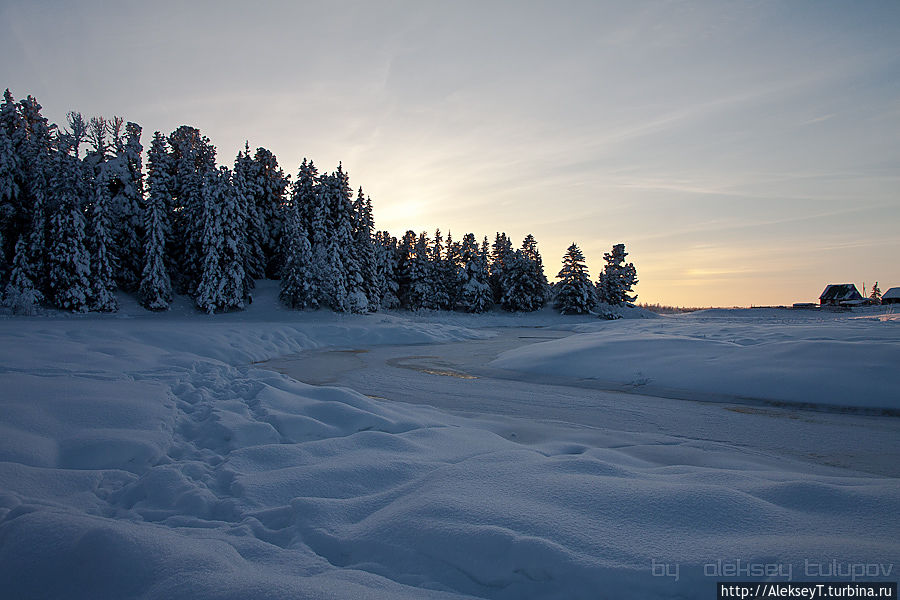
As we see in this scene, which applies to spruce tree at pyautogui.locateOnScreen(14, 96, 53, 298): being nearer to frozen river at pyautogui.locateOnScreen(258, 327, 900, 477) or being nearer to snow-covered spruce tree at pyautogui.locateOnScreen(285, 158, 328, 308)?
snow-covered spruce tree at pyautogui.locateOnScreen(285, 158, 328, 308)

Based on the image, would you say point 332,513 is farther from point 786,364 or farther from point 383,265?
point 383,265

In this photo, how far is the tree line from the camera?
27.1 m

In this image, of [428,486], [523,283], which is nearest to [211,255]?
[523,283]

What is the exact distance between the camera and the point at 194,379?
8156 millimetres

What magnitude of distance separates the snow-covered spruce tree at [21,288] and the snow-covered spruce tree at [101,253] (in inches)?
111

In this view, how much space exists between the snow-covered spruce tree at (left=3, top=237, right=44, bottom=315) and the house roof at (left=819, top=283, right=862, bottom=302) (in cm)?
7372

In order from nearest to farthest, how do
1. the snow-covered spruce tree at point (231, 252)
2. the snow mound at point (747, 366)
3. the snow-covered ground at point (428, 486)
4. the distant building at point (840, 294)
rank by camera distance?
the snow-covered ground at point (428, 486)
the snow mound at point (747, 366)
the snow-covered spruce tree at point (231, 252)
the distant building at point (840, 294)

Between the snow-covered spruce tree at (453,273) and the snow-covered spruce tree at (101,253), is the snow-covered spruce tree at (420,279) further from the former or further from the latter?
the snow-covered spruce tree at (101,253)

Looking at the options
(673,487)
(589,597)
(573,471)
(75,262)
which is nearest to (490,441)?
(573,471)

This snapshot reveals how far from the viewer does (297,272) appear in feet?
106

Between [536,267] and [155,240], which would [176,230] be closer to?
[155,240]

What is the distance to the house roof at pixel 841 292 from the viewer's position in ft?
162

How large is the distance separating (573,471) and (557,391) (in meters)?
5.20

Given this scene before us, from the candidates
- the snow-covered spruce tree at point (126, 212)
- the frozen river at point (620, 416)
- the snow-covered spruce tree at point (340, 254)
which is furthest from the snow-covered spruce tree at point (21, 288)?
the frozen river at point (620, 416)
